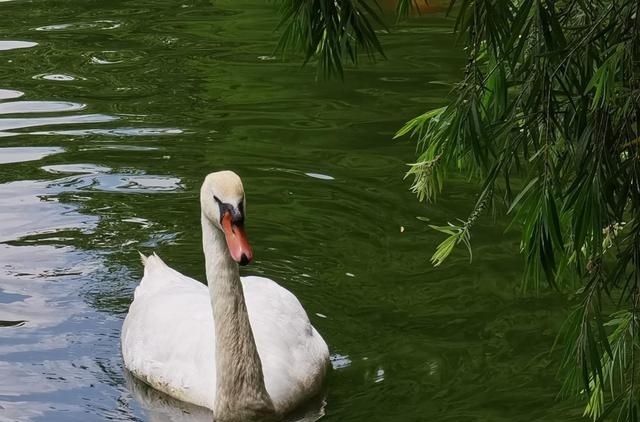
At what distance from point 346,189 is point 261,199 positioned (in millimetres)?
622

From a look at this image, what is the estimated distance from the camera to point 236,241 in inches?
254

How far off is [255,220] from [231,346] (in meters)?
2.69

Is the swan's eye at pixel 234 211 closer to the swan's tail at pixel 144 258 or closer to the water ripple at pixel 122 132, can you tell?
the swan's tail at pixel 144 258

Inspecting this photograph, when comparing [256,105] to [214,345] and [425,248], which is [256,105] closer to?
[425,248]

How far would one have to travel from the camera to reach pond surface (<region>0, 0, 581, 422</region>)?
7312mm

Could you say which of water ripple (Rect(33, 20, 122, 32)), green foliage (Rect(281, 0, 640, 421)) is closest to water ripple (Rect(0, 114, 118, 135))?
water ripple (Rect(33, 20, 122, 32))

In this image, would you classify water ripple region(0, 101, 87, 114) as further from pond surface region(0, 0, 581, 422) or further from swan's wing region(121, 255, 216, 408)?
swan's wing region(121, 255, 216, 408)

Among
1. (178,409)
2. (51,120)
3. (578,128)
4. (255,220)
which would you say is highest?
(578,128)

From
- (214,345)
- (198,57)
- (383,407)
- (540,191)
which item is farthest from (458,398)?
(198,57)

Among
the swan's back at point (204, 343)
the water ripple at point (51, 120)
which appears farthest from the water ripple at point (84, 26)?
the swan's back at point (204, 343)

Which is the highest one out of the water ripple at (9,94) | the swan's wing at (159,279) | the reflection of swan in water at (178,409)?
the water ripple at (9,94)

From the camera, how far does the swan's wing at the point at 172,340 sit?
7.28 m

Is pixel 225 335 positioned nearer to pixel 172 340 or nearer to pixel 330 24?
pixel 172 340

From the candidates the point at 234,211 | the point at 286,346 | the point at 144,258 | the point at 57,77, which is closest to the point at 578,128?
the point at 234,211
